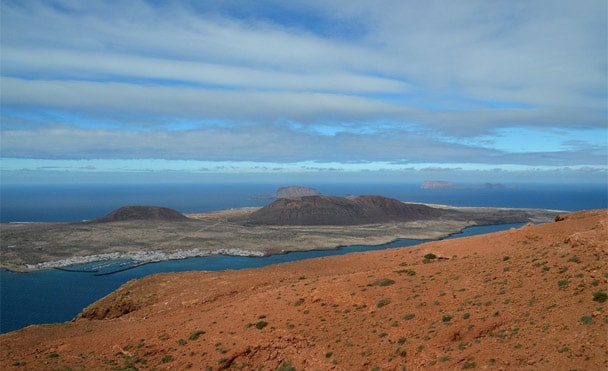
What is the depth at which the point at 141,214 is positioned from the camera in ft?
443

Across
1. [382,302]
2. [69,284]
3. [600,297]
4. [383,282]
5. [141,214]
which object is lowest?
[69,284]

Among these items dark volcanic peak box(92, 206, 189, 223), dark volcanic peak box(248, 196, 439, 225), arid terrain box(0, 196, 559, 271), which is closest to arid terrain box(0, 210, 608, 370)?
arid terrain box(0, 196, 559, 271)

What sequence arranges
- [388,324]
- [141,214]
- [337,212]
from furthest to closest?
[337,212] < [141,214] < [388,324]

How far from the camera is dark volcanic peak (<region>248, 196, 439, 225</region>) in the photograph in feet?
488

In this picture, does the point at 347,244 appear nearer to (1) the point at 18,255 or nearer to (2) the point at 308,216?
(2) the point at 308,216

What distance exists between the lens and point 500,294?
20.0 m

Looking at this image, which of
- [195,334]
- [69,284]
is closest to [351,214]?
A: [69,284]

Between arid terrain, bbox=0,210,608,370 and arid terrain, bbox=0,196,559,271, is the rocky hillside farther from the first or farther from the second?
arid terrain, bbox=0,210,608,370

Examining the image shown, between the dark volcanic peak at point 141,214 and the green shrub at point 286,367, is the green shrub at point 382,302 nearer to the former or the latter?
the green shrub at point 286,367

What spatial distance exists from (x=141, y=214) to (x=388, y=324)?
12802 centimetres

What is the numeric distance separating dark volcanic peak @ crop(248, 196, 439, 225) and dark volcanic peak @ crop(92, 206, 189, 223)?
2833cm

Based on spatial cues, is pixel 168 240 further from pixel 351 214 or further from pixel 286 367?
pixel 286 367

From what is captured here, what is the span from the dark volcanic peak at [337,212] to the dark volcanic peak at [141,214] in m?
28.3

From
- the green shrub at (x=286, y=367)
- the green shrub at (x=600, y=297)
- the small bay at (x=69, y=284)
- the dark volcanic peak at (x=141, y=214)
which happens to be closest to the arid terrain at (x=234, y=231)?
the dark volcanic peak at (x=141, y=214)
